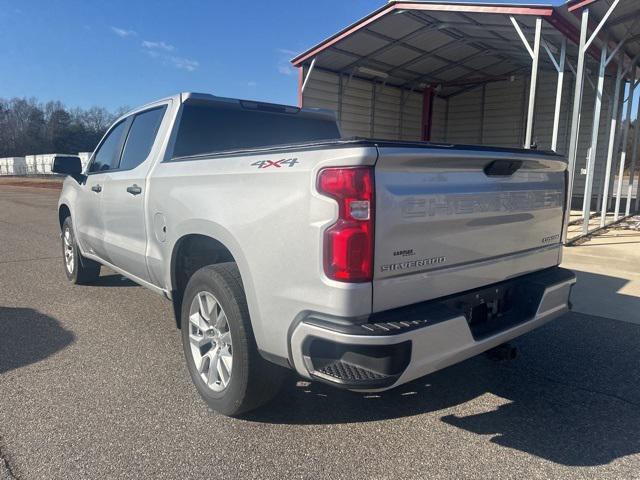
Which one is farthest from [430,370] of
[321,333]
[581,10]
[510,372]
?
[581,10]

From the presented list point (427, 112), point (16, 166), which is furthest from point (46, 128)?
point (427, 112)

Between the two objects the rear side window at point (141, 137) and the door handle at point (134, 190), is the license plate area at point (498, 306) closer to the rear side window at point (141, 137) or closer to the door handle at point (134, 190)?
the door handle at point (134, 190)

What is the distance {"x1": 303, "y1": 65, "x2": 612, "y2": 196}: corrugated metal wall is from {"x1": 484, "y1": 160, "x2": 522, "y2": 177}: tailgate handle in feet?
46.7

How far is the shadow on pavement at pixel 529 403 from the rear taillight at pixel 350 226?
1.12 m

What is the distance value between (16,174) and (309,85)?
71311 mm

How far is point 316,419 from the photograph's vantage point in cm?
290

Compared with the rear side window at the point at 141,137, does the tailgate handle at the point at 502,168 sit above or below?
below

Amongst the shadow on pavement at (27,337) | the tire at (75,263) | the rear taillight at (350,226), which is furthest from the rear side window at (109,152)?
the rear taillight at (350,226)

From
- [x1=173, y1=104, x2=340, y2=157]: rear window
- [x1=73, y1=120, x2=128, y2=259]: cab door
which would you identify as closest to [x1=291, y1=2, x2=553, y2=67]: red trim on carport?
[x1=173, y1=104, x2=340, y2=157]: rear window

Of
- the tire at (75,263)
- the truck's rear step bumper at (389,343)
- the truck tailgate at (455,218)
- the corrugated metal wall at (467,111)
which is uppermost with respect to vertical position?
the corrugated metal wall at (467,111)

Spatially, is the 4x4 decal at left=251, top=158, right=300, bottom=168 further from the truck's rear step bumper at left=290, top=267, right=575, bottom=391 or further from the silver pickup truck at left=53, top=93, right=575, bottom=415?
the truck's rear step bumper at left=290, top=267, right=575, bottom=391

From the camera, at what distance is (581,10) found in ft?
29.9

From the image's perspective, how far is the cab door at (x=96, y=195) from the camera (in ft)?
15.3

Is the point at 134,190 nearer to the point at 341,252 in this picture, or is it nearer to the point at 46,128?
the point at 341,252
